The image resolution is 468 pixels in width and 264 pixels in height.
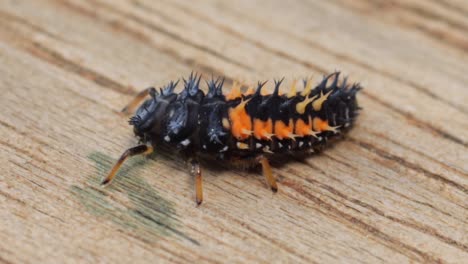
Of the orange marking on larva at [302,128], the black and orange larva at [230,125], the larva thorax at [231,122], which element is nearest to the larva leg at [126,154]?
the black and orange larva at [230,125]

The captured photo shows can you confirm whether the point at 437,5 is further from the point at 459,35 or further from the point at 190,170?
the point at 190,170

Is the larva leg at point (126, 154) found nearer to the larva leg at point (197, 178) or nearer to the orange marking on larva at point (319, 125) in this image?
the larva leg at point (197, 178)

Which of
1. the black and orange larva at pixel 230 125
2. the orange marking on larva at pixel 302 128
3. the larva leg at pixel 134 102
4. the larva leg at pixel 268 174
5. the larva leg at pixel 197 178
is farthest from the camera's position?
the larva leg at pixel 134 102

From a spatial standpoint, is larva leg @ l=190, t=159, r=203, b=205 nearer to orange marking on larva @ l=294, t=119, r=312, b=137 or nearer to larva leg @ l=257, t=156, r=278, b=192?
larva leg @ l=257, t=156, r=278, b=192

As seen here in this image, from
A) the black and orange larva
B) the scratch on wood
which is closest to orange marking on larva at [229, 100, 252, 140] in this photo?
the black and orange larva

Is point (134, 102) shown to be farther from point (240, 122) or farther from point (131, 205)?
point (131, 205)

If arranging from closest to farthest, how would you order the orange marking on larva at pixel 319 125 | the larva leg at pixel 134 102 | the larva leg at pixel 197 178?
the larva leg at pixel 197 178, the orange marking on larva at pixel 319 125, the larva leg at pixel 134 102
